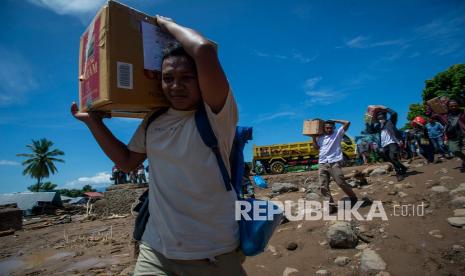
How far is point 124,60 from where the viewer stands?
4.85ft

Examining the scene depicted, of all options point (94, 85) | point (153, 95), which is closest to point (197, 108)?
point (153, 95)

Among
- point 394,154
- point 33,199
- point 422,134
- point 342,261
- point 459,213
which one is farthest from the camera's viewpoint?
point 33,199

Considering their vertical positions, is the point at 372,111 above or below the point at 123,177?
above

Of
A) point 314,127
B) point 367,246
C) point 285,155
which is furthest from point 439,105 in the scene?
point 285,155

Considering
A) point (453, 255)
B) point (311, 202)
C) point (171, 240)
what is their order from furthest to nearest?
point (311, 202) < point (453, 255) < point (171, 240)

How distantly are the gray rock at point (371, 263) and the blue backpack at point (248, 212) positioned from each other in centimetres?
241

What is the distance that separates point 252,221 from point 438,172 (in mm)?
6880

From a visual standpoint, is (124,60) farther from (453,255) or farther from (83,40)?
(453,255)

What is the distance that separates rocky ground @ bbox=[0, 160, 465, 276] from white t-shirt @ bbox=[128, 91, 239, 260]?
259cm

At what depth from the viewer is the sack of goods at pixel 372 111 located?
6874 millimetres

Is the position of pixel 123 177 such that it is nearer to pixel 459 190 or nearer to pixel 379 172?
pixel 379 172

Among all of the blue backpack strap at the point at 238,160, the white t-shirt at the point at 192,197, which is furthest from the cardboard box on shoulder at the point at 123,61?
the blue backpack strap at the point at 238,160

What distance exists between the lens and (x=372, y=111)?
7.00 m

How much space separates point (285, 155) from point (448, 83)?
1409 centimetres
